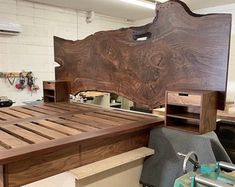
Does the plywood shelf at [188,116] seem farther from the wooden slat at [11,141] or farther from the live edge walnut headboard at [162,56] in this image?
the wooden slat at [11,141]

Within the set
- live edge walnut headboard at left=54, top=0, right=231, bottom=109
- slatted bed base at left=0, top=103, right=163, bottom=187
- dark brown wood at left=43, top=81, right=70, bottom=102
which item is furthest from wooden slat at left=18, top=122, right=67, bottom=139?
dark brown wood at left=43, top=81, right=70, bottom=102

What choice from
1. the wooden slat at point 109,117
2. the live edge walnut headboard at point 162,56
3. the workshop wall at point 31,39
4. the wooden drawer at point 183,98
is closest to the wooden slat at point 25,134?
the wooden slat at point 109,117

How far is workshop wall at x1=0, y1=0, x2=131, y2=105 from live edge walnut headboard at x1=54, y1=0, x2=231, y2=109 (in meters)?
2.21

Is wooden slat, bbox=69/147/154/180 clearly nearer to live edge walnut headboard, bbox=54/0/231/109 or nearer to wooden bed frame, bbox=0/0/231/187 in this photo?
wooden bed frame, bbox=0/0/231/187

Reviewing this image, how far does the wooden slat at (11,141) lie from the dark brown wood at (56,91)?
4.52ft

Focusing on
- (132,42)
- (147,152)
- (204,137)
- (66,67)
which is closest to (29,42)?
(66,67)

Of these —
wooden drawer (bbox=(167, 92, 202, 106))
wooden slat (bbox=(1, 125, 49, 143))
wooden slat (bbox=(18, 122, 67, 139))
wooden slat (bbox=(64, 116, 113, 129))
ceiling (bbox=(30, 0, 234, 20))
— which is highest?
ceiling (bbox=(30, 0, 234, 20))

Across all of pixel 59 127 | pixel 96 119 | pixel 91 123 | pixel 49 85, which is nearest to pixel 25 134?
pixel 59 127

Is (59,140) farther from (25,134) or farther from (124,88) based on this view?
(124,88)

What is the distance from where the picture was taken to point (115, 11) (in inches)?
217

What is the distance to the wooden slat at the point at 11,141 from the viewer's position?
1.29 m

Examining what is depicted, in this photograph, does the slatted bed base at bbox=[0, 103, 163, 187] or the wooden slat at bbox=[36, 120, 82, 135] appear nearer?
the slatted bed base at bbox=[0, 103, 163, 187]

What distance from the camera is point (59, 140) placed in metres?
1.36

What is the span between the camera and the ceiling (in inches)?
185
